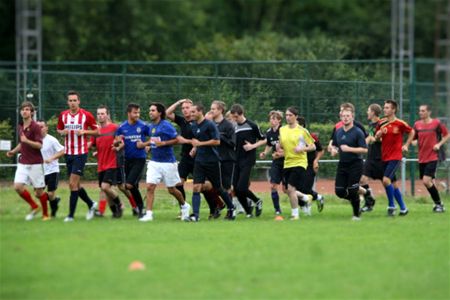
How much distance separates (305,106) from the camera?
25.6 m

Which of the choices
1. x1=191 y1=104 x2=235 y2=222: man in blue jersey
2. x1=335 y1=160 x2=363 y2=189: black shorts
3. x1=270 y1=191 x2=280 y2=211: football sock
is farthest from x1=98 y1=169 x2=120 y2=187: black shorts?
x1=335 y1=160 x2=363 y2=189: black shorts

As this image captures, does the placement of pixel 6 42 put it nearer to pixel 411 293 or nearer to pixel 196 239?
pixel 196 239

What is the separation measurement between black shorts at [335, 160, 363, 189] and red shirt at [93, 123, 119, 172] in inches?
157

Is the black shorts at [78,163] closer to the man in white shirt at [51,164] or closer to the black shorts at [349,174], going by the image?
the man in white shirt at [51,164]

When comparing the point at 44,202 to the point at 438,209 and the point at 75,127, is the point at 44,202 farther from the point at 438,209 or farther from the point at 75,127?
the point at 438,209

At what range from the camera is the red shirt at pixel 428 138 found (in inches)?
854

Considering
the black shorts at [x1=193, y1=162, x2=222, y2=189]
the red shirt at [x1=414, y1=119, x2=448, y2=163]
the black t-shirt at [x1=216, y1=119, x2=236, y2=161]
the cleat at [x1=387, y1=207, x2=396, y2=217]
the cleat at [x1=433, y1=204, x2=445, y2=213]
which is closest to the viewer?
the black shorts at [x1=193, y1=162, x2=222, y2=189]

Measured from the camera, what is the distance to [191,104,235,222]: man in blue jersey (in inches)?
743

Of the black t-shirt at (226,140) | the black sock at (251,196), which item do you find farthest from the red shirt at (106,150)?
the black sock at (251,196)

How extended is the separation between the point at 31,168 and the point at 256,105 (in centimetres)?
798

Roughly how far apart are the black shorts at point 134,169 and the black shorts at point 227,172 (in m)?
1.45

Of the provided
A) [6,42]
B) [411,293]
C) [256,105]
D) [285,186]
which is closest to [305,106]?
[256,105]

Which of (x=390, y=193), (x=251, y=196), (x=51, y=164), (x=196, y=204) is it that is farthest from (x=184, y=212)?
(x=390, y=193)

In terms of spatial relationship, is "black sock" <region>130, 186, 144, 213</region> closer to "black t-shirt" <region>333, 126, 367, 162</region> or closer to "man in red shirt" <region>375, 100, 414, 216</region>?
"black t-shirt" <region>333, 126, 367, 162</region>
